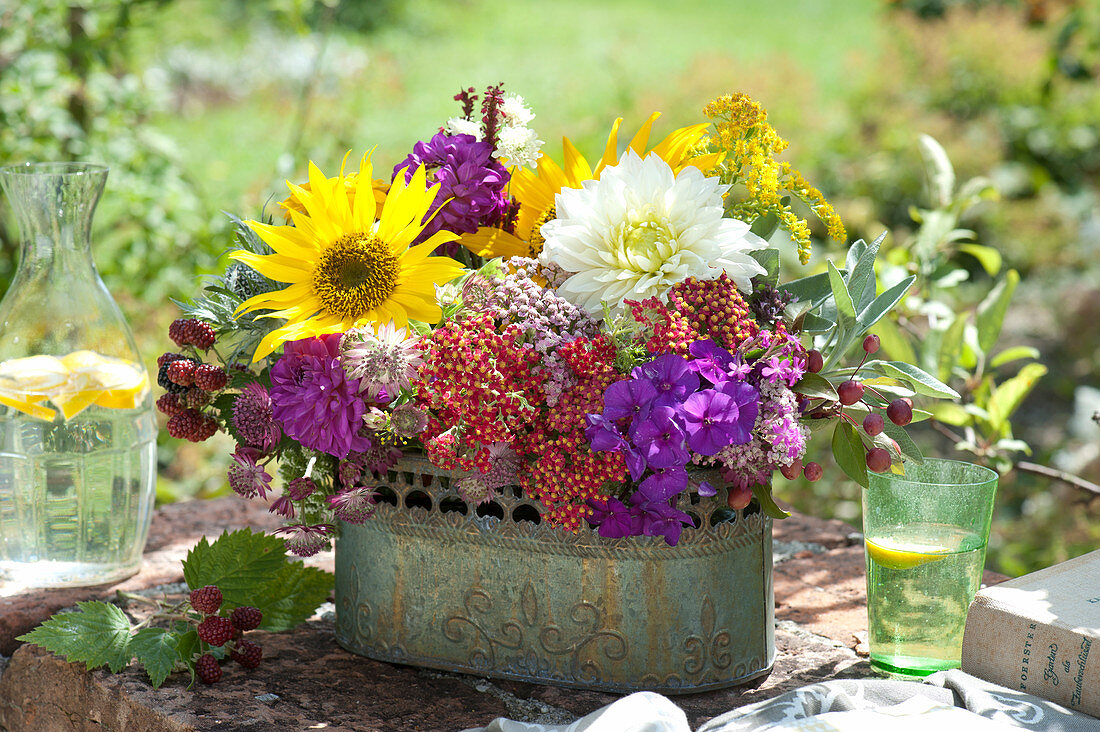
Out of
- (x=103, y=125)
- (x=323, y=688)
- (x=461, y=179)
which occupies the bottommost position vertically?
(x=323, y=688)

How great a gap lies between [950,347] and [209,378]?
124cm

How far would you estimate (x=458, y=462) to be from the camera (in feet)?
3.80

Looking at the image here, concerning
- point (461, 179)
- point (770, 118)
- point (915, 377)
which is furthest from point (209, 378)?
point (770, 118)

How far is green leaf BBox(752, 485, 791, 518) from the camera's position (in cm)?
118

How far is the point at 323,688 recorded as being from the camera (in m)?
1.30

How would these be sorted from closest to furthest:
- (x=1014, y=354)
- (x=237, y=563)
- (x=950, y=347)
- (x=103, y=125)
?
(x=237, y=563) < (x=950, y=347) < (x=1014, y=354) < (x=103, y=125)

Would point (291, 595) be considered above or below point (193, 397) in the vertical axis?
below

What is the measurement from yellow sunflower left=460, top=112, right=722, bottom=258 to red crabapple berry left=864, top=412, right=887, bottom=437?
354 millimetres

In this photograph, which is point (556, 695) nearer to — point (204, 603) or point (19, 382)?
point (204, 603)

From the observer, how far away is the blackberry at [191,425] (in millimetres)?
1289

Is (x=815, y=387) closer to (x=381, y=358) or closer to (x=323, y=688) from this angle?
(x=381, y=358)

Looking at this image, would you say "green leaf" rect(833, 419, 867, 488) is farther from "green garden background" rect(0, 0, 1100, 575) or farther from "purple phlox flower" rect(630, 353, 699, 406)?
"green garden background" rect(0, 0, 1100, 575)

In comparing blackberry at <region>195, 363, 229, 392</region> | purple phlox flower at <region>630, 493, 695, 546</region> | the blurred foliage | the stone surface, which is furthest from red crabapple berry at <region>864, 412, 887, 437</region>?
the blurred foliage

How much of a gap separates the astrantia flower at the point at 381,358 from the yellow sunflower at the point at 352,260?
0.13ft
